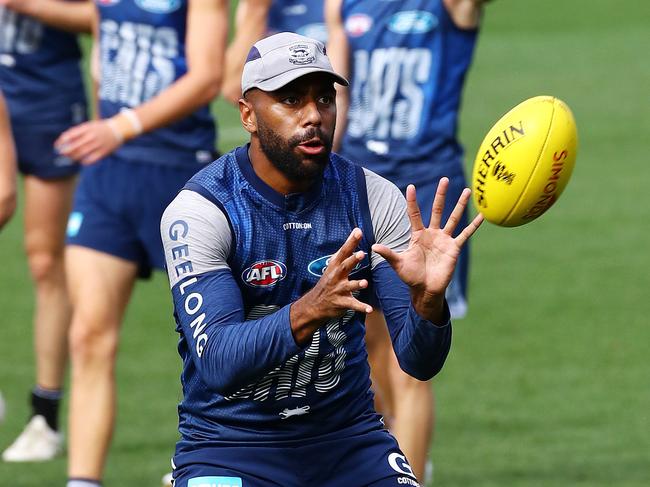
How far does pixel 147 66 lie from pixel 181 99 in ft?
1.29

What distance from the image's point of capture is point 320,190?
5500mm

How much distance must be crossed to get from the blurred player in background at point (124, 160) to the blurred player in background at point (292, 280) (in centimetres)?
194

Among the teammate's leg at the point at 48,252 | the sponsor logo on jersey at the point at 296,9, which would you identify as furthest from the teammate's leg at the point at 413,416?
the sponsor logo on jersey at the point at 296,9

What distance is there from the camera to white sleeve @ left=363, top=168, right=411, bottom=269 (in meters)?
5.54

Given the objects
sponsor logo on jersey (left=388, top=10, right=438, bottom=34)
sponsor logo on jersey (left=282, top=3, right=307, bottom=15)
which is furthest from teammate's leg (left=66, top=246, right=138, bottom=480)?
sponsor logo on jersey (left=282, top=3, right=307, bottom=15)

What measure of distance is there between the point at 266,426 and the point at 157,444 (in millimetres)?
3373

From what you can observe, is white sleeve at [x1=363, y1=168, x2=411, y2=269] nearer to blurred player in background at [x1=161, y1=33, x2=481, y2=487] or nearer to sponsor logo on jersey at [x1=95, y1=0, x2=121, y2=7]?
blurred player in background at [x1=161, y1=33, x2=481, y2=487]

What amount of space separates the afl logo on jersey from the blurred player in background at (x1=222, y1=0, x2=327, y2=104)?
3204mm

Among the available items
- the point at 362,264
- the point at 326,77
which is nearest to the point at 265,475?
the point at 362,264

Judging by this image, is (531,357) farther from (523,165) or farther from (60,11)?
(523,165)

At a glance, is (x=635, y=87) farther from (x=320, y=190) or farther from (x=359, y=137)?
(x=320, y=190)

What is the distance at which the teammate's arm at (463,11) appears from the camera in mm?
7805

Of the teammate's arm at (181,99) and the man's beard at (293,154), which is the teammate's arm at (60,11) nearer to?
the teammate's arm at (181,99)

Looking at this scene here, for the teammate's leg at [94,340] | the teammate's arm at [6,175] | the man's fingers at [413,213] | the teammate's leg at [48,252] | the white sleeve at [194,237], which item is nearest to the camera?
the man's fingers at [413,213]
